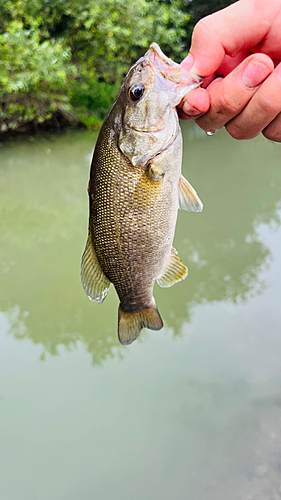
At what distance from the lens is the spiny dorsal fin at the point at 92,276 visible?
1.78 m

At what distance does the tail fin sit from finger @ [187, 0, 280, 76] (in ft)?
3.73

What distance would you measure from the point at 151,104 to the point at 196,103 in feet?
0.64

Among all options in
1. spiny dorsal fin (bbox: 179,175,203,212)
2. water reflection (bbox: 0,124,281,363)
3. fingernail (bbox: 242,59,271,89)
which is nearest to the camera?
fingernail (bbox: 242,59,271,89)

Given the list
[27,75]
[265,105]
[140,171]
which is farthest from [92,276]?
[27,75]

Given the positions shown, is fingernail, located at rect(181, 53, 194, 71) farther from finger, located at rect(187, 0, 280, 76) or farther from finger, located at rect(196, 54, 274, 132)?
finger, located at rect(196, 54, 274, 132)

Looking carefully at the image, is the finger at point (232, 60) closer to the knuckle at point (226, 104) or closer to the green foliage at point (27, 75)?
the knuckle at point (226, 104)

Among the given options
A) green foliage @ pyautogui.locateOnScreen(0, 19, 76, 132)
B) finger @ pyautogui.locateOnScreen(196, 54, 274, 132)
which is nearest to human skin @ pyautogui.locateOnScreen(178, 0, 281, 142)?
finger @ pyautogui.locateOnScreen(196, 54, 274, 132)

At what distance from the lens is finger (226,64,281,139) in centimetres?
150

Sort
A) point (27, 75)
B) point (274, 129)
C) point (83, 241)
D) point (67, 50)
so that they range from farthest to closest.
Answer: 1. point (67, 50)
2. point (27, 75)
3. point (83, 241)
4. point (274, 129)

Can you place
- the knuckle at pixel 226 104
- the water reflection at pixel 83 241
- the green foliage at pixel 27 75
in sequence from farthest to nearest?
the green foliage at pixel 27 75
the water reflection at pixel 83 241
the knuckle at pixel 226 104

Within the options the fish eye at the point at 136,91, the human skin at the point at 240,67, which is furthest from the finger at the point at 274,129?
the fish eye at the point at 136,91

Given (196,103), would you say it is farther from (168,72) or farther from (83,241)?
(83,241)

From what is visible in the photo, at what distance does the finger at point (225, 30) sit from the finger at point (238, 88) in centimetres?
11

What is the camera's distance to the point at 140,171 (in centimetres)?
161
